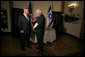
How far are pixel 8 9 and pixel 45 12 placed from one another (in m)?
2.05

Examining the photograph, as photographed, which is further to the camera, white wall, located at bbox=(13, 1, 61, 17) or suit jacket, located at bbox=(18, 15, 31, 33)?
white wall, located at bbox=(13, 1, 61, 17)

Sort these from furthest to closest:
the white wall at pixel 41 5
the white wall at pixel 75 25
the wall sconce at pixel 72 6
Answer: the white wall at pixel 41 5
the wall sconce at pixel 72 6
the white wall at pixel 75 25

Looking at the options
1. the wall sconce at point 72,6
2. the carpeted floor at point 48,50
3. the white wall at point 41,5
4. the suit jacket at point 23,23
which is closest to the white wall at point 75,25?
the wall sconce at point 72,6

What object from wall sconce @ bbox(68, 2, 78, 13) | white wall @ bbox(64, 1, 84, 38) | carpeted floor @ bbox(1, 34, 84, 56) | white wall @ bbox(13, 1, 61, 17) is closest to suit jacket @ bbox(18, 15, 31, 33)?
carpeted floor @ bbox(1, 34, 84, 56)

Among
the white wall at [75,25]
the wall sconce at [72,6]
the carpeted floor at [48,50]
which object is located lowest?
the carpeted floor at [48,50]

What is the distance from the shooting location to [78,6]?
4516mm

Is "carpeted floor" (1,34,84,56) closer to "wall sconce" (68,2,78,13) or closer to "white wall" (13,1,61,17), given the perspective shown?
"wall sconce" (68,2,78,13)

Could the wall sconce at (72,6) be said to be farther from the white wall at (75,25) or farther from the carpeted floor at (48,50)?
the carpeted floor at (48,50)

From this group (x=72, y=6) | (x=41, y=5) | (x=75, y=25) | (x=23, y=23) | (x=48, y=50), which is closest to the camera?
(x=23, y=23)

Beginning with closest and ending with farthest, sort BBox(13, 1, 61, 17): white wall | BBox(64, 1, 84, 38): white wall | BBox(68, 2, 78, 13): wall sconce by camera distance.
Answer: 1. BBox(64, 1, 84, 38): white wall
2. BBox(68, 2, 78, 13): wall sconce
3. BBox(13, 1, 61, 17): white wall

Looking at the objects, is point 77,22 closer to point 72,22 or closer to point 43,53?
point 72,22

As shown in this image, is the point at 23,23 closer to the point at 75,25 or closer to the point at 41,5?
the point at 41,5

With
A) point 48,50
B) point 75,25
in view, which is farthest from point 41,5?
point 48,50

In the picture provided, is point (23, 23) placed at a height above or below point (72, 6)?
below
